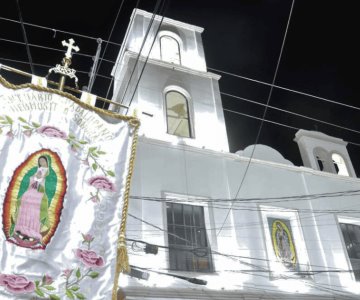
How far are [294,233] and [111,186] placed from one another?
22.2 ft

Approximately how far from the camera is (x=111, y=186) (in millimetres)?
7391

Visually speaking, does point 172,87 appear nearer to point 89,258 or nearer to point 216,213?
point 216,213

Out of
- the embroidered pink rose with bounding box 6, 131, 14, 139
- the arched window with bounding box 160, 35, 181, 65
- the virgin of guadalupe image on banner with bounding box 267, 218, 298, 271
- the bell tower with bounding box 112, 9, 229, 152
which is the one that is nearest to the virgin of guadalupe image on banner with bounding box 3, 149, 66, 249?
the embroidered pink rose with bounding box 6, 131, 14, 139

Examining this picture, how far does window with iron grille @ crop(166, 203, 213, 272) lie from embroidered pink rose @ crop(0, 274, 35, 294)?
4.43 m

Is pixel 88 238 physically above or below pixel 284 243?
below

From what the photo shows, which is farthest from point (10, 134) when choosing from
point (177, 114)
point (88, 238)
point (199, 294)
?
point (177, 114)

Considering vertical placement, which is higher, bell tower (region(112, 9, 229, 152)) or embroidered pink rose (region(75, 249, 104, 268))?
bell tower (region(112, 9, 229, 152))

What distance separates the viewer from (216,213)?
37.5 feet

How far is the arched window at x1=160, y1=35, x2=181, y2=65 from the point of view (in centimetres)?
1661

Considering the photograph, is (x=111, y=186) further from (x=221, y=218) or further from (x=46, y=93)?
(x=221, y=218)

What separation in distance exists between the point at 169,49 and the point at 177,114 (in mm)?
3747

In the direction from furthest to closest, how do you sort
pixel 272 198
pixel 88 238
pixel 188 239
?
pixel 272 198 < pixel 188 239 < pixel 88 238

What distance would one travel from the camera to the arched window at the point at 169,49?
16609mm

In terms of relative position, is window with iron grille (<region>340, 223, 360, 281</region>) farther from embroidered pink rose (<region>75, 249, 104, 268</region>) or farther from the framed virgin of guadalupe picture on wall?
embroidered pink rose (<region>75, 249, 104, 268</region>)
